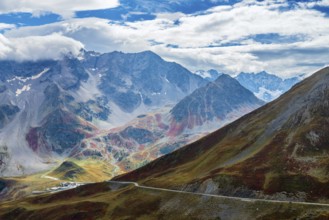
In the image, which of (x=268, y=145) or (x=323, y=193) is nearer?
(x=323, y=193)

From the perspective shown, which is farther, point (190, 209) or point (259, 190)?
point (190, 209)

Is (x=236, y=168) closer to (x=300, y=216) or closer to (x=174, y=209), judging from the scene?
(x=174, y=209)

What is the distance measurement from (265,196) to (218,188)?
22.9 m

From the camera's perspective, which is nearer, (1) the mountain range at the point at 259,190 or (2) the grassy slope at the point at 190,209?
(2) the grassy slope at the point at 190,209

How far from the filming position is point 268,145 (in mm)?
195875

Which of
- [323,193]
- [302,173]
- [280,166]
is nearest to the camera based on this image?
[323,193]

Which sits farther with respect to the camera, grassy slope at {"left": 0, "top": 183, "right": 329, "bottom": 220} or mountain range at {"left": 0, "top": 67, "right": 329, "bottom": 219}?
mountain range at {"left": 0, "top": 67, "right": 329, "bottom": 219}

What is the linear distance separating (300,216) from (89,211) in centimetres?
10580

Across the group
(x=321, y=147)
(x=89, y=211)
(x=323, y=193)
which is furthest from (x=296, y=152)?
(x=89, y=211)

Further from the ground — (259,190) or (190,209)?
(259,190)

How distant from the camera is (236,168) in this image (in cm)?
17912

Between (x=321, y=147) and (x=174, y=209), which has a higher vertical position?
(x=321, y=147)

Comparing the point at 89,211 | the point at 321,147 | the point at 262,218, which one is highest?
the point at 321,147

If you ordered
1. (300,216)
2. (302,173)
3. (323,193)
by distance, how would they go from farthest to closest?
(302,173), (323,193), (300,216)
